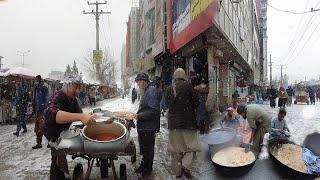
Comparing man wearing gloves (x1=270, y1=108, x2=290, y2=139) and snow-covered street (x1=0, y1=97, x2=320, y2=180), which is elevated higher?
man wearing gloves (x1=270, y1=108, x2=290, y2=139)

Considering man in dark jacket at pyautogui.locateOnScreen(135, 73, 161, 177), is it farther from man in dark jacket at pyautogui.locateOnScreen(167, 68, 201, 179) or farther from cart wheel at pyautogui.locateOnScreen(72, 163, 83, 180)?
cart wheel at pyautogui.locateOnScreen(72, 163, 83, 180)

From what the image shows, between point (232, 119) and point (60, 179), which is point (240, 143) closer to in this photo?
point (232, 119)

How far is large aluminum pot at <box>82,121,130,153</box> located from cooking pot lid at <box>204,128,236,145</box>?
3375 mm

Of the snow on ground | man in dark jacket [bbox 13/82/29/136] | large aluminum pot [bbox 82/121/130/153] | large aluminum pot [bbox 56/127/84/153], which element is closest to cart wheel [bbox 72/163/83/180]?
the snow on ground

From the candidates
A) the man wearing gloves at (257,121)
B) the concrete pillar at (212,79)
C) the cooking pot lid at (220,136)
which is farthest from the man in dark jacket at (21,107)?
the man wearing gloves at (257,121)

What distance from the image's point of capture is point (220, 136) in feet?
32.0

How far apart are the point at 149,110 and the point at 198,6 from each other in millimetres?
9546

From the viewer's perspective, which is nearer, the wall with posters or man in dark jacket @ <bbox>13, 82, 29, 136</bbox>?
man in dark jacket @ <bbox>13, 82, 29, 136</bbox>

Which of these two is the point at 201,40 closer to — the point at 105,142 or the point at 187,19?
the point at 187,19

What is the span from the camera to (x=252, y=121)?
30.8ft

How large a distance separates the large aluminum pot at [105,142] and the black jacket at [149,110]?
968 mm

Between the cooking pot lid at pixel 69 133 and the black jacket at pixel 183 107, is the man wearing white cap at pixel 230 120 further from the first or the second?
the cooking pot lid at pixel 69 133

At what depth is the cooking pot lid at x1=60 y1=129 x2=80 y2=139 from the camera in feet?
20.3

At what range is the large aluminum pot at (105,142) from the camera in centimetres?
609
